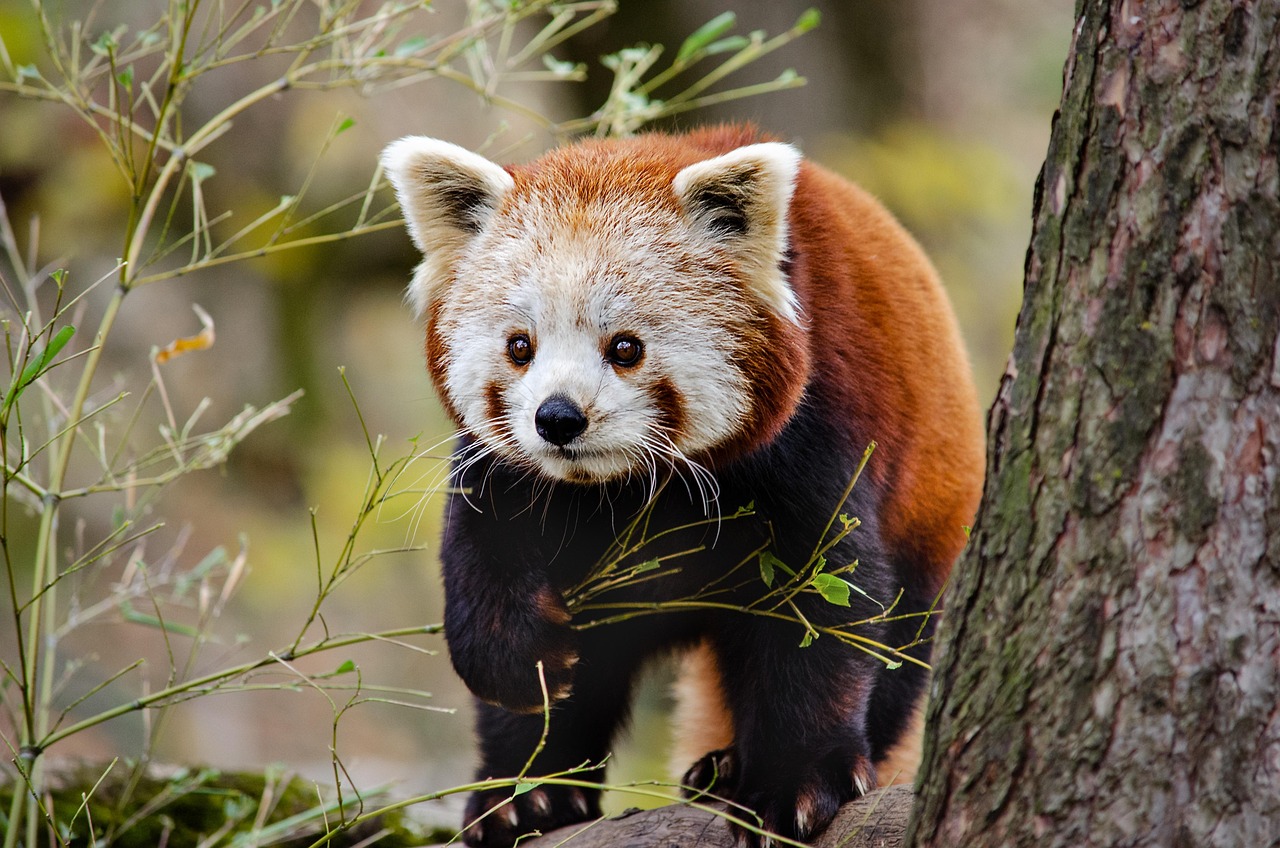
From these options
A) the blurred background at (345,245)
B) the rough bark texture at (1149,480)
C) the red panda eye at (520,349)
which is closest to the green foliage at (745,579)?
the red panda eye at (520,349)

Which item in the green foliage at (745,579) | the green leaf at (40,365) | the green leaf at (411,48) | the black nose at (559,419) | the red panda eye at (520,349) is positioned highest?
the green leaf at (411,48)

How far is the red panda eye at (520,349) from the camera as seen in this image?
109 inches

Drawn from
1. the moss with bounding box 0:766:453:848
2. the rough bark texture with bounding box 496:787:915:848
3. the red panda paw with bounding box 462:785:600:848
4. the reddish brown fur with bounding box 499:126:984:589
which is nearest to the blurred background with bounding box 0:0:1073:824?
the moss with bounding box 0:766:453:848

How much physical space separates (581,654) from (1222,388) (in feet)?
6.88

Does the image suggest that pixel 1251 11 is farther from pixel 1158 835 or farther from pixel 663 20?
pixel 663 20

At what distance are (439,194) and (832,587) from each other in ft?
4.77

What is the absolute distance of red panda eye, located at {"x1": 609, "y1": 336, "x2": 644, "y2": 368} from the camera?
272 cm

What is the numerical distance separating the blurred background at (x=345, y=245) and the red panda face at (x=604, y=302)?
3.53 meters

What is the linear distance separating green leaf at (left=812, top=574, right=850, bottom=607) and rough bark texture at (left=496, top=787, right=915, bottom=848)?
0.52m

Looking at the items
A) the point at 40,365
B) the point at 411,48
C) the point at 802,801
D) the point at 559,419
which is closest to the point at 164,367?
the point at 411,48

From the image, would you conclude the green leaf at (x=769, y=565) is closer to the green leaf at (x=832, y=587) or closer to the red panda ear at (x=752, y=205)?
the green leaf at (x=832, y=587)

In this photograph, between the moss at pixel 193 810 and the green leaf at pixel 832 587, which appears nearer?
the green leaf at pixel 832 587

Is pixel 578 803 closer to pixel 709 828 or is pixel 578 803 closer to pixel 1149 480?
pixel 709 828

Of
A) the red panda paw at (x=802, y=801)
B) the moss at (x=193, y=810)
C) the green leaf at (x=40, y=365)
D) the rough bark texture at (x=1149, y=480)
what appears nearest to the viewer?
the rough bark texture at (x=1149, y=480)
